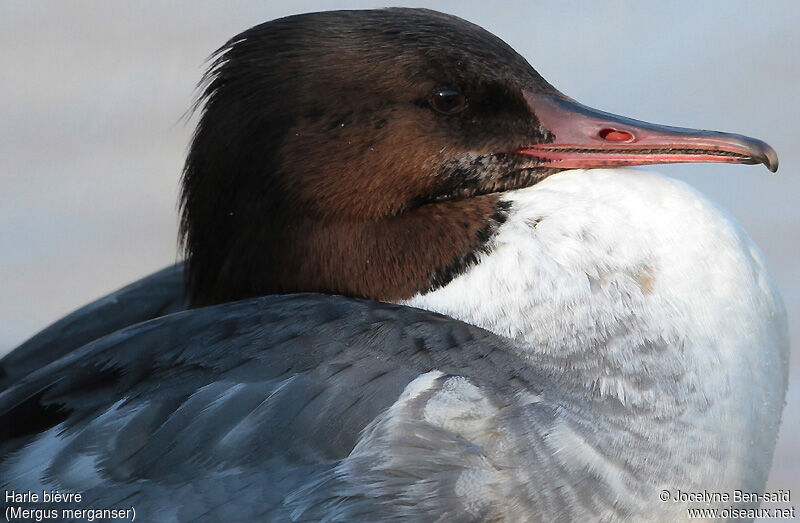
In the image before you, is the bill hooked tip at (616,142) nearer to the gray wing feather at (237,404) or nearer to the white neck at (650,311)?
the white neck at (650,311)

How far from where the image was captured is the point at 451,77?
11.2 ft

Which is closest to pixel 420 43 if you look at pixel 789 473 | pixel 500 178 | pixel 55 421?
pixel 500 178

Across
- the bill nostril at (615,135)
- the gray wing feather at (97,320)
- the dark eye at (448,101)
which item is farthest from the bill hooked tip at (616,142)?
the gray wing feather at (97,320)

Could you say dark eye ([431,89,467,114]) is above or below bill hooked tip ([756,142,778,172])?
above

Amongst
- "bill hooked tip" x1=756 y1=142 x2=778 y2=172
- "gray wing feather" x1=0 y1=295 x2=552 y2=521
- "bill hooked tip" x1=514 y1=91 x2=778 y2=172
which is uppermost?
"bill hooked tip" x1=514 y1=91 x2=778 y2=172

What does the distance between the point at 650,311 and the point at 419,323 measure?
52 centimetres

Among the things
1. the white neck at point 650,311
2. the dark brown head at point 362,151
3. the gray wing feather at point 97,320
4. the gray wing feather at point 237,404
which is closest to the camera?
the gray wing feather at point 237,404

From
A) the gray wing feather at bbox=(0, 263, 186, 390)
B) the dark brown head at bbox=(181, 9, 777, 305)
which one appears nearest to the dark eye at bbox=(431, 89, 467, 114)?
the dark brown head at bbox=(181, 9, 777, 305)

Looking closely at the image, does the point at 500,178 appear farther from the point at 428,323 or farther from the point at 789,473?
the point at 789,473

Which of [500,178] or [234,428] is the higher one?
[500,178]

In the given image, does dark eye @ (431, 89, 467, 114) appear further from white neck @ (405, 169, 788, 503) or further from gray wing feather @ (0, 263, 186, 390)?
gray wing feather @ (0, 263, 186, 390)

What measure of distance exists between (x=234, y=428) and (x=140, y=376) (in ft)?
0.89

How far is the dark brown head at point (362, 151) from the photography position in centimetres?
335

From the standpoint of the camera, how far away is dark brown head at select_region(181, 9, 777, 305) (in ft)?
11.0
